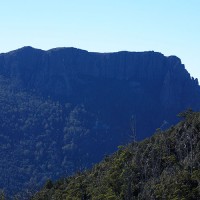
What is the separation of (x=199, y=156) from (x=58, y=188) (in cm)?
2873

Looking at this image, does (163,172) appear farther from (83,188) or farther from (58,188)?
(58,188)

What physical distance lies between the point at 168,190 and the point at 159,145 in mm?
22559

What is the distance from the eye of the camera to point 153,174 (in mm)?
84688

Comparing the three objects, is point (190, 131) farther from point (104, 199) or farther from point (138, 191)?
point (104, 199)

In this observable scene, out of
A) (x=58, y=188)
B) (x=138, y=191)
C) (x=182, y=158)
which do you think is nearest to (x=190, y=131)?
(x=182, y=158)

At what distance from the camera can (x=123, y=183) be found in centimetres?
7994

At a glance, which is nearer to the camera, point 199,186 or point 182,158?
point 199,186

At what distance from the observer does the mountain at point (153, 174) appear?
2943 inches

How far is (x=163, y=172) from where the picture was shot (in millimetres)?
84938

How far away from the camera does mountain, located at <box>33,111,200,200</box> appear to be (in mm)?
74750


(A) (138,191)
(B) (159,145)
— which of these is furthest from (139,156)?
(A) (138,191)

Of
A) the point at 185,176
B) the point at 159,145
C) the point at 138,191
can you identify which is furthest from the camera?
the point at 159,145

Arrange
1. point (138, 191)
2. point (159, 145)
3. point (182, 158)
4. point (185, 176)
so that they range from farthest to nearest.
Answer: point (159, 145), point (182, 158), point (138, 191), point (185, 176)

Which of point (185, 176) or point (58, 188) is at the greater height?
point (185, 176)
